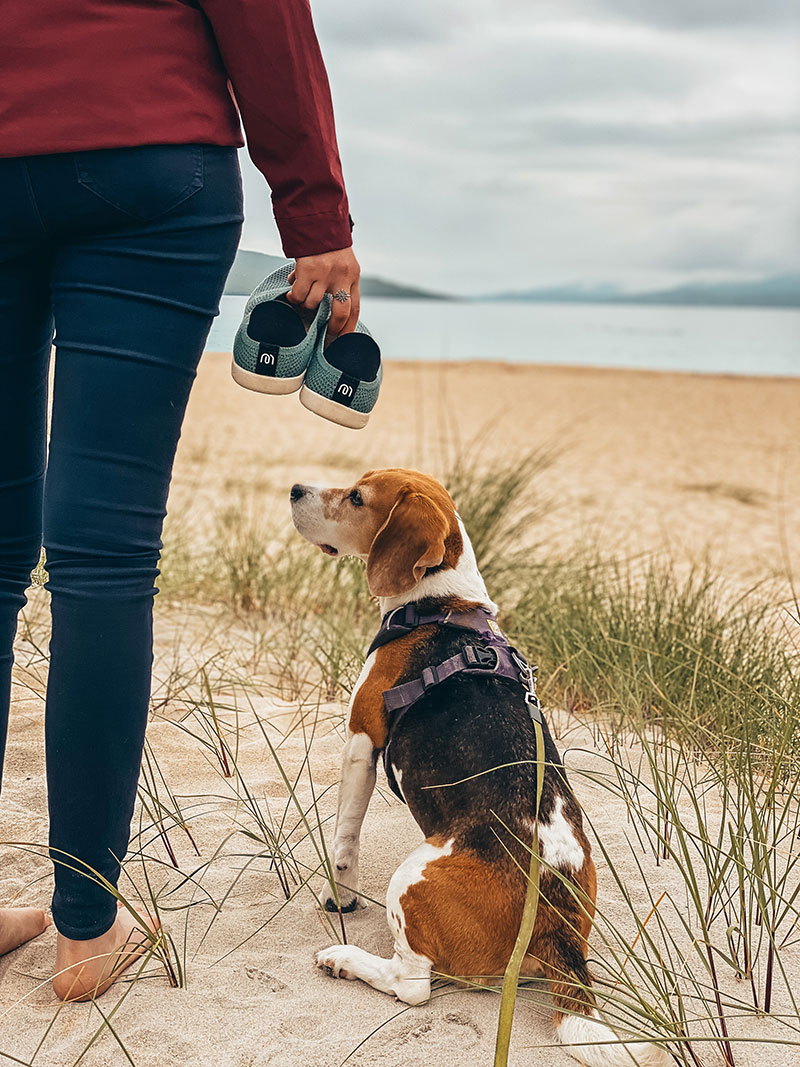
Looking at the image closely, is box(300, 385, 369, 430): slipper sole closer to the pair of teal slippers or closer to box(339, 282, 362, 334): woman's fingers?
the pair of teal slippers

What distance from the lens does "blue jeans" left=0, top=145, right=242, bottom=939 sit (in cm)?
167

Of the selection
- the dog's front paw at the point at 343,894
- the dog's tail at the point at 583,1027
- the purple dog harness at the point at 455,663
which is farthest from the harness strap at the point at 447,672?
the dog's tail at the point at 583,1027

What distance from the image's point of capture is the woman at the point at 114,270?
1.61 m

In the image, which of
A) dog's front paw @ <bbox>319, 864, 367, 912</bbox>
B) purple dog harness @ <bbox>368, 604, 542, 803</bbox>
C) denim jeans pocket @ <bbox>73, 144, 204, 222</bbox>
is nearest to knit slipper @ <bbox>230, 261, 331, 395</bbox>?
denim jeans pocket @ <bbox>73, 144, 204, 222</bbox>

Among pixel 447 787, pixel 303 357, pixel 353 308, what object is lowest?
pixel 447 787

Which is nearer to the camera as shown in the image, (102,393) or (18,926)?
(102,393)

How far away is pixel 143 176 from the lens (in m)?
1.66

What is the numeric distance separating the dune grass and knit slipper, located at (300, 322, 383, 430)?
0.78 meters

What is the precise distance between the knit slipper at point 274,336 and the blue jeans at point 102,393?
15 centimetres

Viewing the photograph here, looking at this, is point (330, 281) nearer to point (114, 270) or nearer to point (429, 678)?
point (114, 270)

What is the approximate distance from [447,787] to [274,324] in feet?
3.37

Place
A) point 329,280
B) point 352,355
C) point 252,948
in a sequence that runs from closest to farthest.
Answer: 1. point 329,280
2. point 352,355
3. point 252,948

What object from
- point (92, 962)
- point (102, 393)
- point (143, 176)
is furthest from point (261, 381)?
point (92, 962)

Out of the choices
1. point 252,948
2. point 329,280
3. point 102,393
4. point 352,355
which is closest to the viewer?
point 102,393
